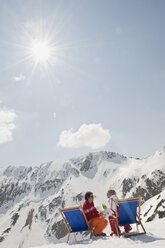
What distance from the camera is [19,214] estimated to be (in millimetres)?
158375

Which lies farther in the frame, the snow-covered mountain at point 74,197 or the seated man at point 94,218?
the snow-covered mountain at point 74,197

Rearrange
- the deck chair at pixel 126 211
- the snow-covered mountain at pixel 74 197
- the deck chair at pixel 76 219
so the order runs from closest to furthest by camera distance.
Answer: the deck chair at pixel 126 211, the deck chair at pixel 76 219, the snow-covered mountain at pixel 74 197

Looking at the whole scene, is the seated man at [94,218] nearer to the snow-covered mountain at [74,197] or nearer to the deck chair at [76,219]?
the deck chair at [76,219]

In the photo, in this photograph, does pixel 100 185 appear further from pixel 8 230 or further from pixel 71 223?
pixel 71 223

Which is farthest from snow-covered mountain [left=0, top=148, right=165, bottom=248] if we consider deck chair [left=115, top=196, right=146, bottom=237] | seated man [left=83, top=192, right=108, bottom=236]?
seated man [left=83, top=192, right=108, bottom=236]

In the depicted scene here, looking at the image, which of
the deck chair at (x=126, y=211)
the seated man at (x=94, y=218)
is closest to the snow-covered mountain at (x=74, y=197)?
the deck chair at (x=126, y=211)

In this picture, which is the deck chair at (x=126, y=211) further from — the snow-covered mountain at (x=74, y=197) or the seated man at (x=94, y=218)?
the snow-covered mountain at (x=74, y=197)

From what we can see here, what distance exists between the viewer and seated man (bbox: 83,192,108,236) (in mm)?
7209

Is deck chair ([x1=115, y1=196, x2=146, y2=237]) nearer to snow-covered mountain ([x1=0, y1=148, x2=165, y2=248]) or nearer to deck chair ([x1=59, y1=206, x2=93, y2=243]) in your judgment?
deck chair ([x1=59, y1=206, x2=93, y2=243])

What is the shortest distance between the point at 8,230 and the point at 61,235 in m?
45.5

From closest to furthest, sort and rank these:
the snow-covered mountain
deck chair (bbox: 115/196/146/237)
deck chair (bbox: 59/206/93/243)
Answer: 1. deck chair (bbox: 115/196/146/237)
2. deck chair (bbox: 59/206/93/243)
3. the snow-covered mountain

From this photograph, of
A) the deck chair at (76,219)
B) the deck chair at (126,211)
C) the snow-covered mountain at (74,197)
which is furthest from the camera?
the snow-covered mountain at (74,197)

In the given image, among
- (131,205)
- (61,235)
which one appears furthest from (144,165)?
(131,205)

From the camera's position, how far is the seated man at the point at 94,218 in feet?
23.7
